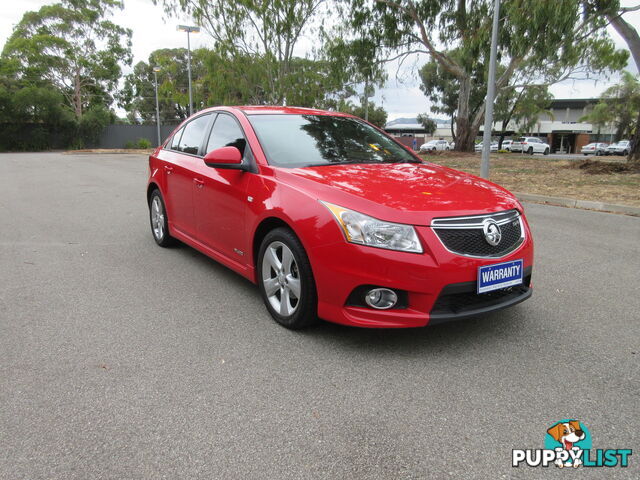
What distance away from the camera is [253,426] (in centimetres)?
245

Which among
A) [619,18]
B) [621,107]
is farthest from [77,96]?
[621,107]

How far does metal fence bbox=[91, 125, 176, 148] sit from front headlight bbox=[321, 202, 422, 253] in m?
43.7

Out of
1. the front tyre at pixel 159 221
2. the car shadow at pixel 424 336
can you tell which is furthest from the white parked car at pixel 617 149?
the car shadow at pixel 424 336

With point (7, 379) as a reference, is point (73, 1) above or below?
above

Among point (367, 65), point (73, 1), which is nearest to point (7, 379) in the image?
point (367, 65)

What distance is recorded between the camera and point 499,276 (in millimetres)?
3186

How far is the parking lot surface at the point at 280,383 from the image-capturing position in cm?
222

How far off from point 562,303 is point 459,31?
19165 millimetres

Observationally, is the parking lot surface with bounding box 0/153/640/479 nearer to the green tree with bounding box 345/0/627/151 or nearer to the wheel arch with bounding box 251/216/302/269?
the wheel arch with bounding box 251/216/302/269

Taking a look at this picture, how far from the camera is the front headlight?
9.82 ft

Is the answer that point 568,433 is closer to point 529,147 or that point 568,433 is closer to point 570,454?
point 570,454

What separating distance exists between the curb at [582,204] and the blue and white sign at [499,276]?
23.1 feet

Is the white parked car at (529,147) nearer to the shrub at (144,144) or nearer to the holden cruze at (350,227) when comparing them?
the shrub at (144,144)

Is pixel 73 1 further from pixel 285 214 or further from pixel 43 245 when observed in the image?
pixel 285 214
